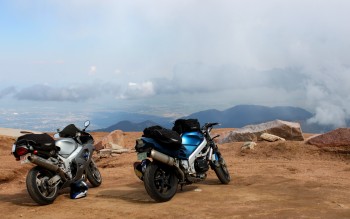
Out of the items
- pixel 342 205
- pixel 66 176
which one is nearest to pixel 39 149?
pixel 66 176

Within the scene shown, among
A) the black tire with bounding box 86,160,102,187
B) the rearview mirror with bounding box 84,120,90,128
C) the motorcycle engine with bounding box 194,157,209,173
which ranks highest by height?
the rearview mirror with bounding box 84,120,90,128

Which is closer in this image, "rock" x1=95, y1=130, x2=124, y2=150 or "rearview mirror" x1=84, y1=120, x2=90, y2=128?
"rearview mirror" x1=84, y1=120, x2=90, y2=128

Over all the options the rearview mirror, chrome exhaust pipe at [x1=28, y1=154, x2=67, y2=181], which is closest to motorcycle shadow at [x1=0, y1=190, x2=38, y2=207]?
chrome exhaust pipe at [x1=28, y1=154, x2=67, y2=181]

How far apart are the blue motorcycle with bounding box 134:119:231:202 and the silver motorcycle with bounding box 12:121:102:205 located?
1.50 metres

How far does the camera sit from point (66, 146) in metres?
8.55

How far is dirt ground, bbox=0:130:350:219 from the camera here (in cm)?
643

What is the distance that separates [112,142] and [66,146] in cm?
1090

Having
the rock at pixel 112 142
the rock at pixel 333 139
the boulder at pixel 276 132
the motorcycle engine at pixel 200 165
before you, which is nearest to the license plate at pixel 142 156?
the motorcycle engine at pixel 200 165

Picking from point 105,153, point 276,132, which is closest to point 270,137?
point 276,132

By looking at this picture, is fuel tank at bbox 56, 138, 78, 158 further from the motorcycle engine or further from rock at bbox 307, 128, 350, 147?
rock at bbox 307, 128, 350, 147

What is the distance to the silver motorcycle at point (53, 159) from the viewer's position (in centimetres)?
743

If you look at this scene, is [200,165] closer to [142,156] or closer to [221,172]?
[221,172]

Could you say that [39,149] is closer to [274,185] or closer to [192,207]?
[192,207]

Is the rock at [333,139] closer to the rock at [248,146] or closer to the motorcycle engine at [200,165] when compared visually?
the rock at [248,146]
